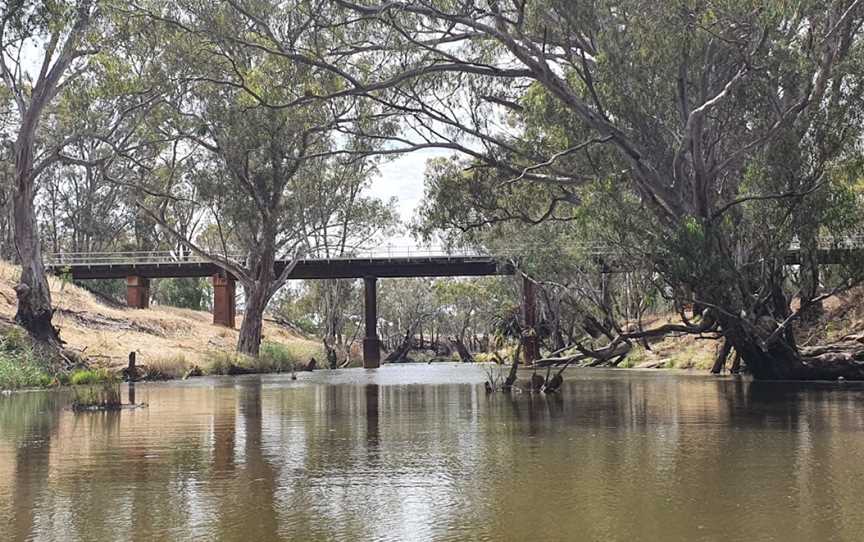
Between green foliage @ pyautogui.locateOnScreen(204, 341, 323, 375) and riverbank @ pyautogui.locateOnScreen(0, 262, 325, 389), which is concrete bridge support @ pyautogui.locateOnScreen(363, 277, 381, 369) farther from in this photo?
green foliage @ pyautogui.locateOnScreen(204, 341, 323, 375)

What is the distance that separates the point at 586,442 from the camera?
10383mm

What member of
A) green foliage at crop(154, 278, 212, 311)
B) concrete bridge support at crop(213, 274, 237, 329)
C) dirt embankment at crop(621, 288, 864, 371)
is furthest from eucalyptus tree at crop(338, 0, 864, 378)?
green foliage at crop(154, 278, 212, 311)

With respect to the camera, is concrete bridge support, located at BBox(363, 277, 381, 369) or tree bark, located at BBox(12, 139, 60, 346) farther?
concrete bridge support, located at BBox(363, 277, 381, 369)

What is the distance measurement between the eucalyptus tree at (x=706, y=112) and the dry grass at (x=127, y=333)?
1363 centimetres

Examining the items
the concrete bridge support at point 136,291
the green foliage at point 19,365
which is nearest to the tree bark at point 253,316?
the green foliage at point 19,365

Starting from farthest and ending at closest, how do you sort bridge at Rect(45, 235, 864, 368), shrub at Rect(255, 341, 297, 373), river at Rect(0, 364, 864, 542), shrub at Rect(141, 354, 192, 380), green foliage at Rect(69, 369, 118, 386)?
bridge at Rect(45, 235, 864, 368) < shrub at Rect(255, 341, 297, 373) < shrub at Rect(141, 354, 192, 380) < green foliage at Rect(69, 369, 118, 386) < river at Rect(0, 364, 864, 542)

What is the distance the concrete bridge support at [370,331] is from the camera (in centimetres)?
5284

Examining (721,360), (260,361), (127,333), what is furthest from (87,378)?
(721,360)

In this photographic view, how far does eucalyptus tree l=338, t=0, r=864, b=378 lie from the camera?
18.0 metres

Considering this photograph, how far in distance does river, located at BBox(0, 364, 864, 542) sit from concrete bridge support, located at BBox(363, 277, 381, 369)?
37117 millimetres

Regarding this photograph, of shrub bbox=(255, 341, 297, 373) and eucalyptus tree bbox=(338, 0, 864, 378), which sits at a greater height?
eucalyptus tree bbox=(338, 0, 864, 378)

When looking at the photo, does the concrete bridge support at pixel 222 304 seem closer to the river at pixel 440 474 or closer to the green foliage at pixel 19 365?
the green foliage at pixel 19 365

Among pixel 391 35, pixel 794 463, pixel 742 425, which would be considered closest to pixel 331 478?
pixel 794 463

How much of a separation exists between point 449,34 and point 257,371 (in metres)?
21.1
